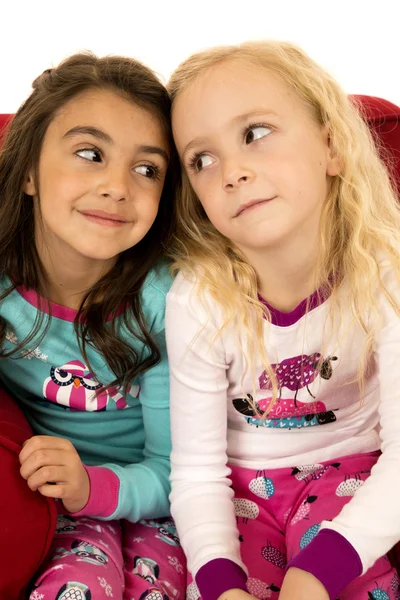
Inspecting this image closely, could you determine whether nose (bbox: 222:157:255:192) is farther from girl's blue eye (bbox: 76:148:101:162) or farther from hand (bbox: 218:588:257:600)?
hand (bbox: 218:588:257:600)

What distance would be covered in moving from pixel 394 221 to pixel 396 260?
0.11 meters

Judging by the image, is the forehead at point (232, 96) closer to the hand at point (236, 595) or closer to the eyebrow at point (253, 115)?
the eyebrow at point (253, 115)

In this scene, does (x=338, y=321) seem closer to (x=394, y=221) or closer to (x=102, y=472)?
(x=394, y=221)

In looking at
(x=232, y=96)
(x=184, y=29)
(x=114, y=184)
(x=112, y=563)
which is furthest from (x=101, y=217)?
(x=184, y=29)

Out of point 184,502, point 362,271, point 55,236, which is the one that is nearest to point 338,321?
point 362,271

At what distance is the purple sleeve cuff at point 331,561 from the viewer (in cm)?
103

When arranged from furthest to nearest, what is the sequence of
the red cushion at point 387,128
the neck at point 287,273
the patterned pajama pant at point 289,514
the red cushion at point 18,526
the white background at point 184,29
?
1. the white background at point 184,29
2. the red cushion at point 387,128
3. the neck at point 287,273
4. the patterned pajama pant at point 289,514
5. the red cushion at point 18,526

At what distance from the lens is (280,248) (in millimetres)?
1227

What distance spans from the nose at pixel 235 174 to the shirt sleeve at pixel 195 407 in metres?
0.19

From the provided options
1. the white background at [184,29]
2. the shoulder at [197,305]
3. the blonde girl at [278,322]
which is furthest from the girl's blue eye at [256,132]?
the white background at [184,29]

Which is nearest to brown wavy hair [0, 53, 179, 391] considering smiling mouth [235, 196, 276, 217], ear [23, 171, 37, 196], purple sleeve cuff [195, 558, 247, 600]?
ear [23, 171, 37, 196]

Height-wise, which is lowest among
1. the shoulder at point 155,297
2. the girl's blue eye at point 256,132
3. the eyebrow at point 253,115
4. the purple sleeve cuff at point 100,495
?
the purple sleeve cuff at point 100,495

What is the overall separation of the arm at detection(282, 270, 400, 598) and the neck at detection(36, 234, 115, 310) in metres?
0.48

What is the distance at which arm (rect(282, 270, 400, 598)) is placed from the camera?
1.04 metres
